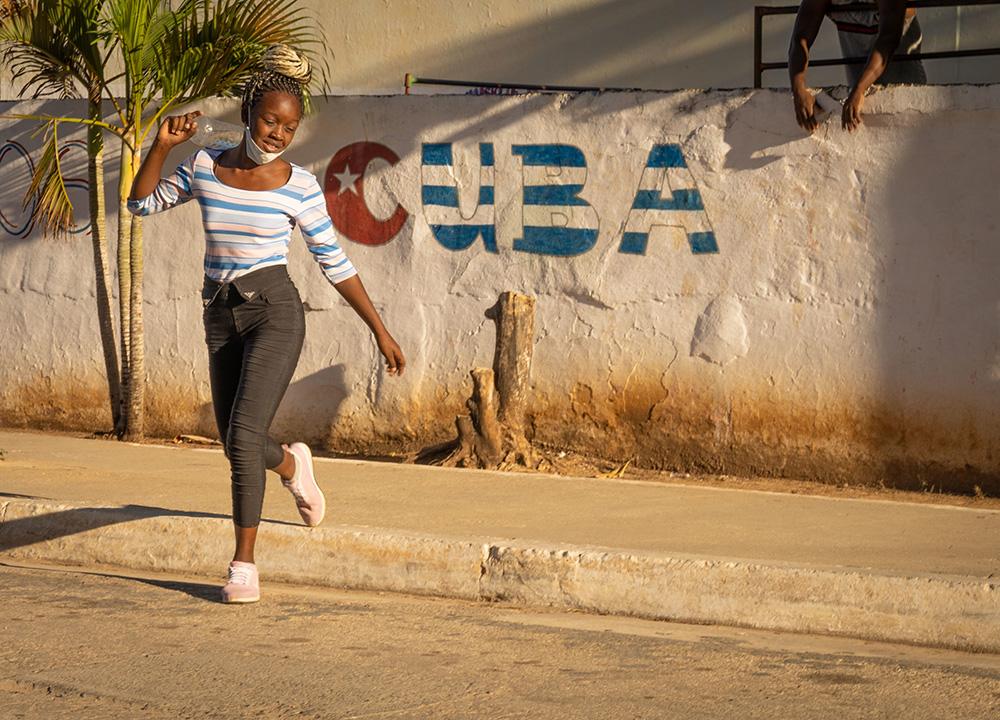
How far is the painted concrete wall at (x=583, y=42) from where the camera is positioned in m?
12.2

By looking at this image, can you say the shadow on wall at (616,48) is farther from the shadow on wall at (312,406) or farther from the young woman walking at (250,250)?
the young woman walking at (250,250)

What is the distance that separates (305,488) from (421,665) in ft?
5.03

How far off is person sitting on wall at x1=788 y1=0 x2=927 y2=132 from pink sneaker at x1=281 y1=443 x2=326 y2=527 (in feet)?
10.4

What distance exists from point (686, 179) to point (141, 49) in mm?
3106

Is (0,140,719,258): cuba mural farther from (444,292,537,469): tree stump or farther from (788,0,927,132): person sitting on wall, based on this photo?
(788,0,927,132): person sitting on wall

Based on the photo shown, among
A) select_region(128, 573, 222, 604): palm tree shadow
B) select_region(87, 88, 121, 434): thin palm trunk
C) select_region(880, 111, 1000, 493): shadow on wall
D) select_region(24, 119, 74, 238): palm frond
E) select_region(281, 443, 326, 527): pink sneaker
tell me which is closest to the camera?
select_region(128, 573, 222, 604): palm tree shadow

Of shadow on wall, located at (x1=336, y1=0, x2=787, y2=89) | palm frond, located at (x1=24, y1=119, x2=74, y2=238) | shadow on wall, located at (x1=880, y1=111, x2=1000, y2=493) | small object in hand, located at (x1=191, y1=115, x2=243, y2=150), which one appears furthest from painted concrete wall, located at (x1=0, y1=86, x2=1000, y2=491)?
shadow on wall, located at (x1=336, y1=0, x2=787, y2=89)

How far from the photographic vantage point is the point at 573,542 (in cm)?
620

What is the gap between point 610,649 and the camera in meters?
5.08

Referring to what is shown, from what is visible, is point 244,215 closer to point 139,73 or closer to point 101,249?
point 139,73

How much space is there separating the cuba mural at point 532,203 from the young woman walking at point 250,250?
9.17 ft

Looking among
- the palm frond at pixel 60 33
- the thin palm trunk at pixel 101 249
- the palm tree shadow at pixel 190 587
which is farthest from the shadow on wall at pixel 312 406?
the palm tree shadow at pixel 190 587

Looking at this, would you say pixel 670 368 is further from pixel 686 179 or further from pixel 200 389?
pixel 200 389

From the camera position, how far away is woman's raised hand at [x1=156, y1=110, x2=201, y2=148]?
5586mm
